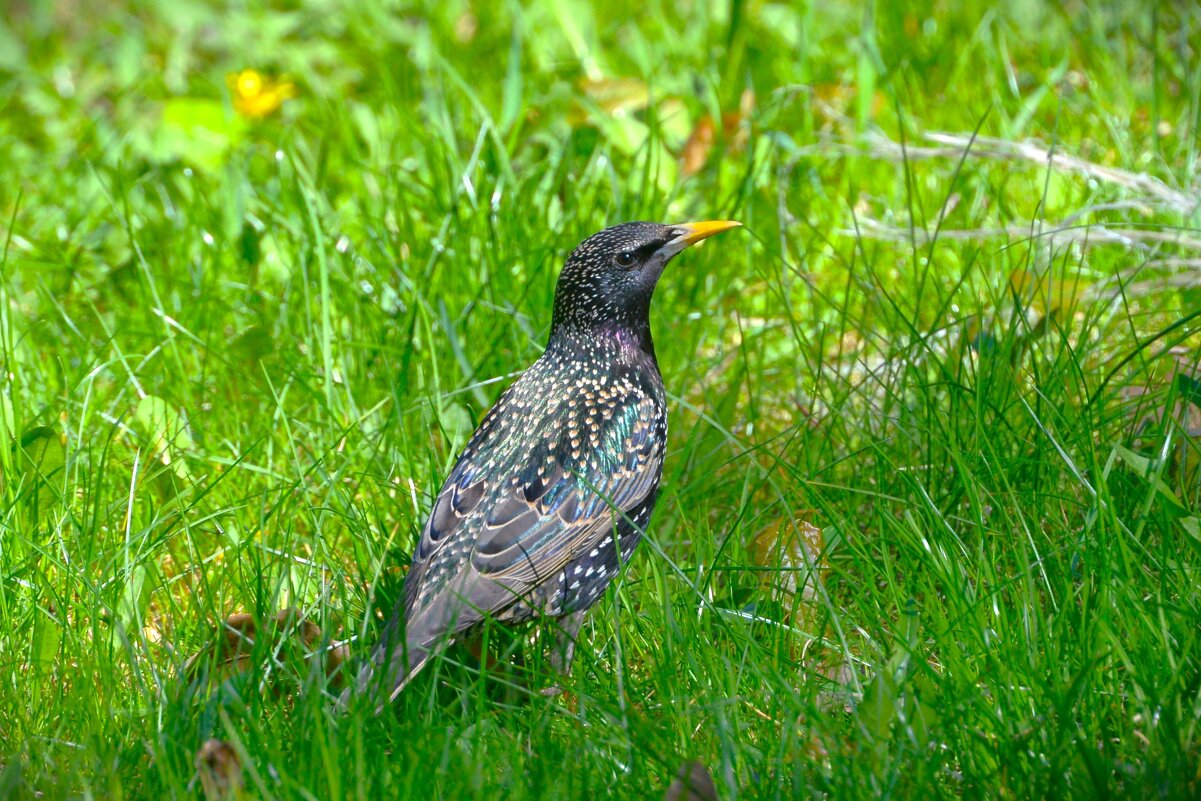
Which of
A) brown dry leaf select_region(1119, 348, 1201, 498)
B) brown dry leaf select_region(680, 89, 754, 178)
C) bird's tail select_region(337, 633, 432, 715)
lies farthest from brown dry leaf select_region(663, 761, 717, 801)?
brown dry leaf select_region(680, 89, 754, 178)

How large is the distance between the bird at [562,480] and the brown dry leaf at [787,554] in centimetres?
31

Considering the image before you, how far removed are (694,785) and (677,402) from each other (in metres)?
1.78

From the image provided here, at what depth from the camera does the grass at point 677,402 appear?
2.51 metres

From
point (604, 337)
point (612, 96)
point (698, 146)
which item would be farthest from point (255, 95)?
point (604, 337)

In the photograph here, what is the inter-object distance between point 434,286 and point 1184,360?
7.35 ft

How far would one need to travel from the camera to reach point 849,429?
3.83 m

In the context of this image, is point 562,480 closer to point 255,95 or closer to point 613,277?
point 613,277

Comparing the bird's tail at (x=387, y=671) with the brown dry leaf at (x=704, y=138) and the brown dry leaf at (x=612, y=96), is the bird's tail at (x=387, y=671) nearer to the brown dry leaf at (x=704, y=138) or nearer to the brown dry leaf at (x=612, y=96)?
the brown dry leaf at (x=704, y=138)

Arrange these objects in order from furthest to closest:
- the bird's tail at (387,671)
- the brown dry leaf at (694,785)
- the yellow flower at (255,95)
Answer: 1. the yellow flower at (255,95)
2. the bird's tail at (387,671)
3. the brown dry leaf at (694,785)

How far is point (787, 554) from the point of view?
321 cm

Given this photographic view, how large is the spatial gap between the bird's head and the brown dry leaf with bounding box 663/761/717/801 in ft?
4.98

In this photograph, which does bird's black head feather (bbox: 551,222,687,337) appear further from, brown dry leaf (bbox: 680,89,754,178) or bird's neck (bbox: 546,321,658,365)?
brown dry leaf (bbox: 680,89,754,178)

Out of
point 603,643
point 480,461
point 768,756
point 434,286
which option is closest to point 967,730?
point 768,756

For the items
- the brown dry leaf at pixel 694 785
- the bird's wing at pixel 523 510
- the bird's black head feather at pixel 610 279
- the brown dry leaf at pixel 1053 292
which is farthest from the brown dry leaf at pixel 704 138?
the brown dry leaf at pixel 694 785
